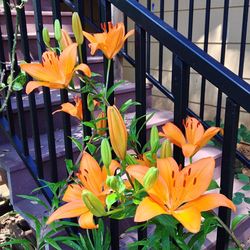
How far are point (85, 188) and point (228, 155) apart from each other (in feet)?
1.21

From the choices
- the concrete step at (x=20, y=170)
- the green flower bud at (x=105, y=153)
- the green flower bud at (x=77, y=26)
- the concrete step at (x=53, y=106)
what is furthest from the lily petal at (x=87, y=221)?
the concrete step at (x=53, y=106)

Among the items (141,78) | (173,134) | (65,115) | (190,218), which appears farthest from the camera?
(65,115)

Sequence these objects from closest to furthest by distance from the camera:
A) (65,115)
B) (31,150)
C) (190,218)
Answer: (190,218)
(65,115)
(31,150)

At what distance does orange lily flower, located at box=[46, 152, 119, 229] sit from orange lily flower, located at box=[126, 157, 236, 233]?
114 millimetres

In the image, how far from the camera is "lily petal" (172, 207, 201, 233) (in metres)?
0.56

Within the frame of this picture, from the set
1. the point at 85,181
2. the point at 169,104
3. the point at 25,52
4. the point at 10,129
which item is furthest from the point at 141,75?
the point at 169,104

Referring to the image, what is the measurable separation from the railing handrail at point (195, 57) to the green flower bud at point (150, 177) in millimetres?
270

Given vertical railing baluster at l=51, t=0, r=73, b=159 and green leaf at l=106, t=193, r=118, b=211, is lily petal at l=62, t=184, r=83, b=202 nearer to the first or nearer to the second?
green leaf at l=106, t=193, r=118, b=211

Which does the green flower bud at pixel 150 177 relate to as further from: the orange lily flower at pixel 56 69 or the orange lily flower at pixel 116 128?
the orange lily flower at pixel 56 69

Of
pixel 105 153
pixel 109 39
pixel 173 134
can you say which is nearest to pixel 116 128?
pixel 105 153

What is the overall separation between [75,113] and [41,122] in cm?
84

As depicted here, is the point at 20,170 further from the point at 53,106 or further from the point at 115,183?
the point at 115,183

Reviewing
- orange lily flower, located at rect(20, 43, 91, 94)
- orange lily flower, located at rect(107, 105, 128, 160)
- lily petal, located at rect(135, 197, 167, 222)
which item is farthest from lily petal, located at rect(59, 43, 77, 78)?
lily petal, located at rect(135, 197, 167, 222)

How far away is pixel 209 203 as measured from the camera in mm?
622
